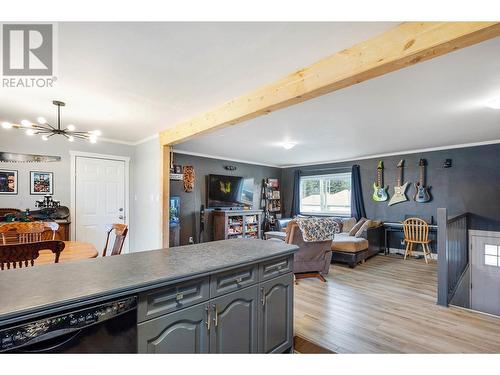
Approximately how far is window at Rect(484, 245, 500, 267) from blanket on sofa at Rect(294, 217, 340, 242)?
335cm

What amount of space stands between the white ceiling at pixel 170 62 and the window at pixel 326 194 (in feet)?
A: 17.2

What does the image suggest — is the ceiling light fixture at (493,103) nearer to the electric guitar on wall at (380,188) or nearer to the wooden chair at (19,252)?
the electric guitar on wall at (380,188)

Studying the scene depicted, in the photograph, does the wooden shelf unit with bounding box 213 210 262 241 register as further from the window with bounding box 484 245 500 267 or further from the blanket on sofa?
the window with bounding box 484 245 500 267

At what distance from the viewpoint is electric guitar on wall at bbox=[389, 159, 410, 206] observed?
6062mm

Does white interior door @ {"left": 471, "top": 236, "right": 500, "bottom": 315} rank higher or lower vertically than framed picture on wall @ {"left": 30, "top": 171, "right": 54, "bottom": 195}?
lower

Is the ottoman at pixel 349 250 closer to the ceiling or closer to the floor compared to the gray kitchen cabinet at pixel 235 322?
closer to the floor

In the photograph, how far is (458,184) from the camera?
536 cm

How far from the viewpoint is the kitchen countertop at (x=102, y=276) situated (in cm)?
102

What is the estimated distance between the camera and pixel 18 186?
407 centimetres

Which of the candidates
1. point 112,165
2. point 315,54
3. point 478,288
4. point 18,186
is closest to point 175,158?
point 112,165

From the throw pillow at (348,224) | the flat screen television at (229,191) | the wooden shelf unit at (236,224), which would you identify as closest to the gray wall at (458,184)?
the throw pillow at (348,224)

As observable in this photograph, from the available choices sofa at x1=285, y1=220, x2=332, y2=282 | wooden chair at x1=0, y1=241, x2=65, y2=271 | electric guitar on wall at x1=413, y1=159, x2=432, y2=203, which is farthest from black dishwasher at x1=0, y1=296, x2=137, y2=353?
electric guitar on wall at x1=413, y1=159, x2=432, y2=203

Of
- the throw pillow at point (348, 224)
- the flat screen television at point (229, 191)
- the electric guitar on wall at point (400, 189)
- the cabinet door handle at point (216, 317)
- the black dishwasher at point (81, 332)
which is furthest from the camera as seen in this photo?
the flat screen television at point (229, 191)
